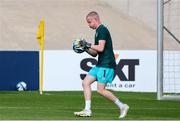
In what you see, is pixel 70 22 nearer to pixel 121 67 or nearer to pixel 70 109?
pixel 121 67

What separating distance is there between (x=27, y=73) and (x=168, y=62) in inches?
182

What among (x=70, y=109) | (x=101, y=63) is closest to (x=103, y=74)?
(x=101, y=63)

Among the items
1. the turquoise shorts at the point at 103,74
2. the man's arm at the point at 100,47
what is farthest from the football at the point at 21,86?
the man's arm at the point at 100,47

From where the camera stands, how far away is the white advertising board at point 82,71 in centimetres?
2792

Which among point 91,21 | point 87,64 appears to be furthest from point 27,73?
point 91,21

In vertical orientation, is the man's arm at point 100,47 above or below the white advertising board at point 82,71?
above

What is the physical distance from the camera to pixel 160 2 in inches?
891

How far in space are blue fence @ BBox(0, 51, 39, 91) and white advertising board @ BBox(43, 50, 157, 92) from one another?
1.22 ft

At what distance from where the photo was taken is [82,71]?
28016 mm

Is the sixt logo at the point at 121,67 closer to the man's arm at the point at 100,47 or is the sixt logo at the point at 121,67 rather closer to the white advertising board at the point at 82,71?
the white advertising board at the point at 82,71

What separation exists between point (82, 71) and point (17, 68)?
84.0 inches

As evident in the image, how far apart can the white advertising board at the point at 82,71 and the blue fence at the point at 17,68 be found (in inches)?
14.6

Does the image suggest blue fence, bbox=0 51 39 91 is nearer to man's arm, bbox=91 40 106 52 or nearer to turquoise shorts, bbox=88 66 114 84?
turquoise shorts, bbox=88 66 114 84

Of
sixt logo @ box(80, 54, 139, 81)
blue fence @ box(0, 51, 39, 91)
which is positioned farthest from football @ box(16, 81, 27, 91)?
sixt logo @ box(80, 54, 139, 81)
